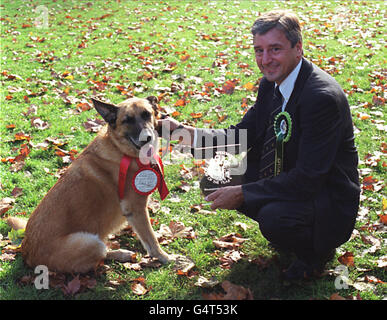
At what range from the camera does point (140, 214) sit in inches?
139

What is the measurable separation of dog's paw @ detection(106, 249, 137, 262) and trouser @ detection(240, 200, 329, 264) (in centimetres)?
135

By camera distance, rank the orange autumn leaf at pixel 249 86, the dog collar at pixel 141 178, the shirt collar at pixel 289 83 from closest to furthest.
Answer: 1. the shirt collar at pixel 289 83
2. the dog collar at pixel 141 178
3. the orange autumn leaf at pixel 249 86

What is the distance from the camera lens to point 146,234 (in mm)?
3553

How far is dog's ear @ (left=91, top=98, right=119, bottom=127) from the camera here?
350 centimetres

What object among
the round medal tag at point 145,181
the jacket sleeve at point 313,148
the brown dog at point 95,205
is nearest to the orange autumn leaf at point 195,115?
the brown dog at point 95,205

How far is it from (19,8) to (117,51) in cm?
679

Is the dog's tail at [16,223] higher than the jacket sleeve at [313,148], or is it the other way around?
the jacket sleeve at [313,148]

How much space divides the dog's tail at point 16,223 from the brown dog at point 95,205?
1.37 feet

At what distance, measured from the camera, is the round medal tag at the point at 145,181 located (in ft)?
11.4

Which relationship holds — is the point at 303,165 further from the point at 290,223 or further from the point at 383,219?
the point at 383,219

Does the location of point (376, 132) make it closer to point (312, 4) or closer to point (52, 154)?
point (52, 154)

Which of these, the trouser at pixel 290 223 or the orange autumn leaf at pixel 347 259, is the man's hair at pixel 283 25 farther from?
the orange autumn leaf at pixel 347 259

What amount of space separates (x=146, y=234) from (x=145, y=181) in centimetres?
53

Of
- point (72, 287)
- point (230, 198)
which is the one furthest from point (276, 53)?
point (72, 287)
